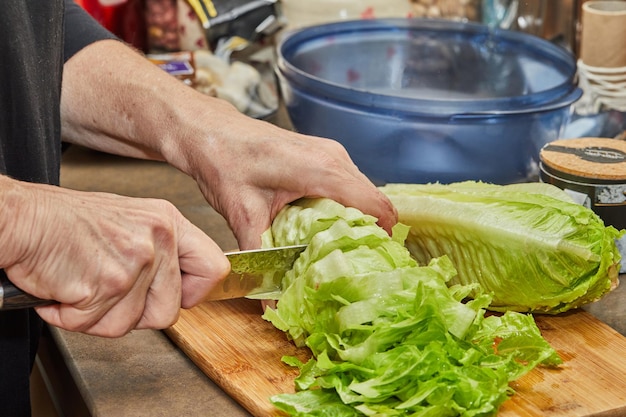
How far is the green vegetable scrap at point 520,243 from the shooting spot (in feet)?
5.28

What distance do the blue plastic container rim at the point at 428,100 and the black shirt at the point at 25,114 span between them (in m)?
0.56

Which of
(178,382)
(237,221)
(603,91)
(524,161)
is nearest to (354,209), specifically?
(237,221)

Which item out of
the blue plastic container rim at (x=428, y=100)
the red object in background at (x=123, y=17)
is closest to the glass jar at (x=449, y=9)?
the blue plastic container rim at (x=428, y=100)

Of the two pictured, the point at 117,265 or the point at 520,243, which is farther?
the point at 520,243

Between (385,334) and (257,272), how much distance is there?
0.32 metres

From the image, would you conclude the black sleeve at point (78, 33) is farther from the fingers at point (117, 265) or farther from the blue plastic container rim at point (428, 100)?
the fingers at point (117, 265)

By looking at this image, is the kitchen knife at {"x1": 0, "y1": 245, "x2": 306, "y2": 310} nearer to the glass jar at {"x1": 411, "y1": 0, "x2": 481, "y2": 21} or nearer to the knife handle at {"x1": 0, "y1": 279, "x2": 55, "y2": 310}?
the knife handle at {"x1": 0, "y1": 279, "x2": 55, "y2": 310}

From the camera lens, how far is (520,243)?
1.64 metres

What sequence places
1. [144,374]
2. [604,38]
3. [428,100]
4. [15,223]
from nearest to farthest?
[15,223] < [144,374] < [428,100] < [604,38]

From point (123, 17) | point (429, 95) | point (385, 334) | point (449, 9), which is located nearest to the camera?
point (385, 334)

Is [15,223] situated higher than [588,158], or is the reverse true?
[15,223]

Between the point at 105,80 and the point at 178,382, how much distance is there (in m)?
0.71

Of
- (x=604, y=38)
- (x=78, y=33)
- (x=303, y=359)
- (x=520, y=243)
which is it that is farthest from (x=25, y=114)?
(x=604, y=38)

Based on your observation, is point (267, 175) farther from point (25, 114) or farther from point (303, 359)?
point (25, 114)
